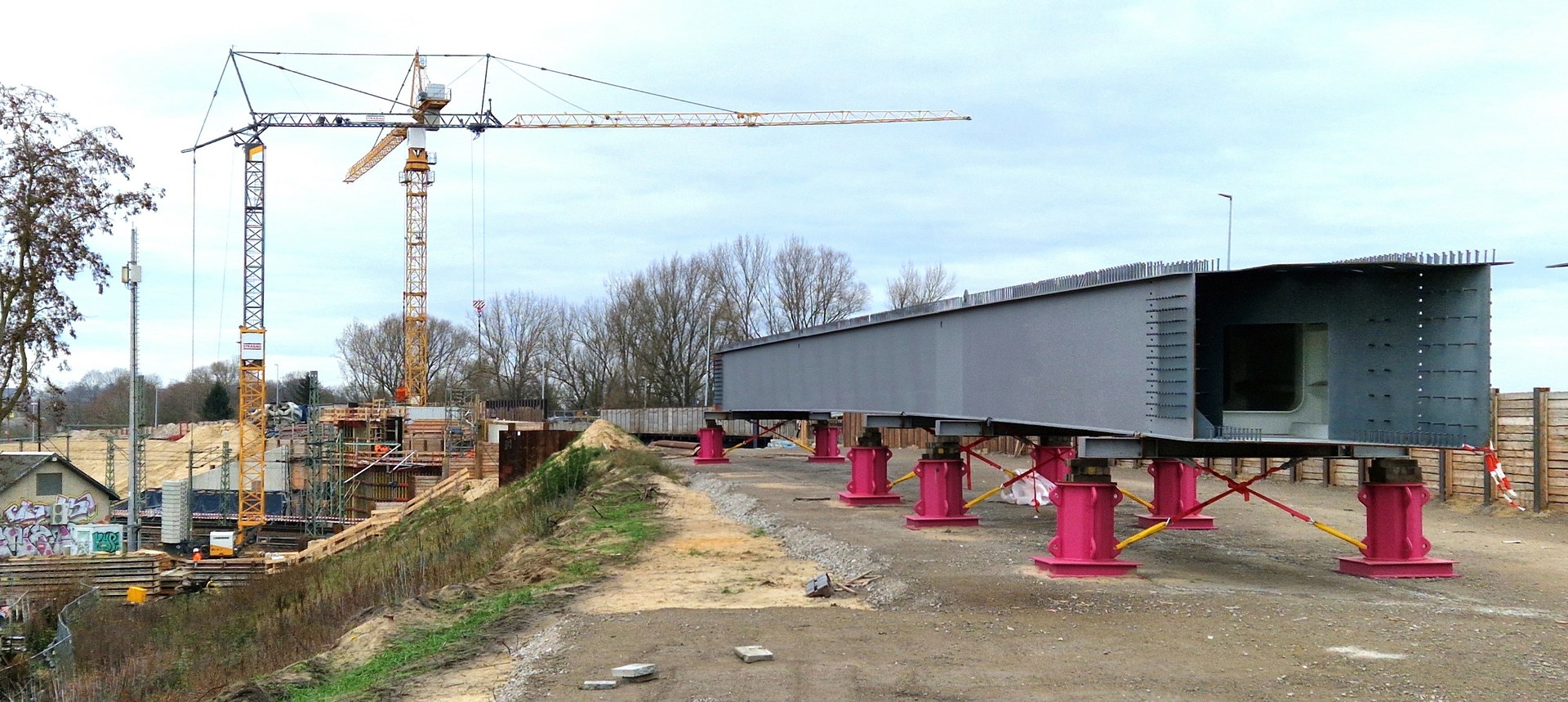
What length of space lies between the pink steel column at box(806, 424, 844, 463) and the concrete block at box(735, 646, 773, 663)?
82.0ft

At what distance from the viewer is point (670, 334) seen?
3169 inches

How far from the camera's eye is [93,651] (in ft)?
67.0

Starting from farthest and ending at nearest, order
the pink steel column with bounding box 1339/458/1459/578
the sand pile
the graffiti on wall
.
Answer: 1. the sand pile
2. the graffiti on wall
3. the pink steel column with bounding box 1339/458/1459/578

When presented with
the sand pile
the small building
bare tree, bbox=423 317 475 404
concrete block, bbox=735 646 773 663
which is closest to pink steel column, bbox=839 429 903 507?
concrete block, bbox=735 646 773 663

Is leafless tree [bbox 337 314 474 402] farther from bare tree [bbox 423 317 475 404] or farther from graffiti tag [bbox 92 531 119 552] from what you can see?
graffiti tag [bbox 92 531 119 552]

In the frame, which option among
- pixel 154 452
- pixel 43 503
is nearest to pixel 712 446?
pixel 43 503

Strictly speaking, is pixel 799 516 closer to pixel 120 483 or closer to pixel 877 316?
pixel 877 316

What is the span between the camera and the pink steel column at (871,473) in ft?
68.6

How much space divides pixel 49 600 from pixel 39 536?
17.1 metres

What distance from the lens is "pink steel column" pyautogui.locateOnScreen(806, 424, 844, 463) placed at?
34.0 meters

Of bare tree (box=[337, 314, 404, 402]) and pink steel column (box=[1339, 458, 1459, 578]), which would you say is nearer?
pink steel column (box=[1339, 458, 1459, 578])

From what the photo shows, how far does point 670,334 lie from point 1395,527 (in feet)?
228

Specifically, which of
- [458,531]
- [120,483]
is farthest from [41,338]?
[120,483]

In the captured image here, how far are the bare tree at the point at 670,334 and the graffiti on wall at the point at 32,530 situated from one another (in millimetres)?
41505
